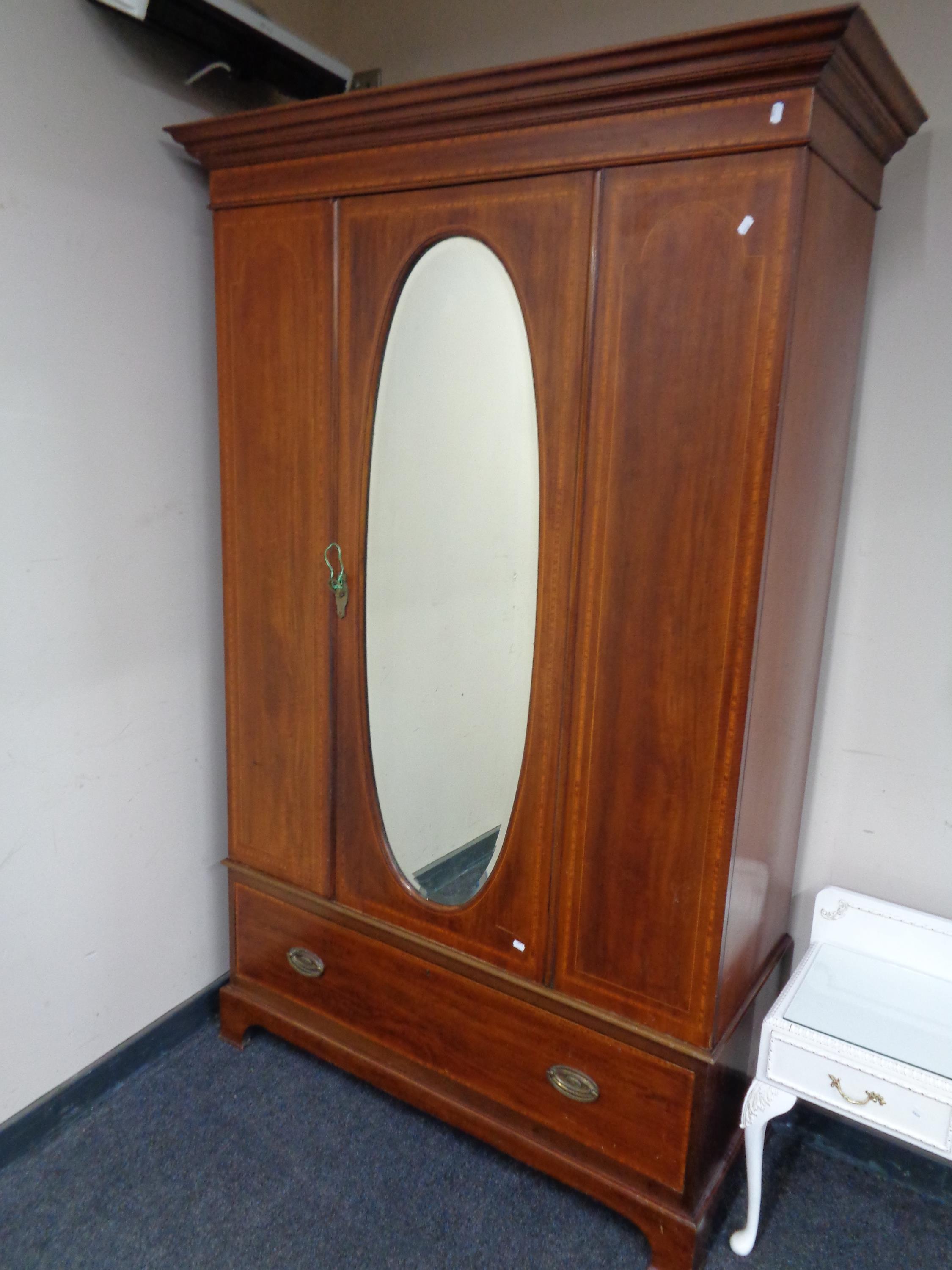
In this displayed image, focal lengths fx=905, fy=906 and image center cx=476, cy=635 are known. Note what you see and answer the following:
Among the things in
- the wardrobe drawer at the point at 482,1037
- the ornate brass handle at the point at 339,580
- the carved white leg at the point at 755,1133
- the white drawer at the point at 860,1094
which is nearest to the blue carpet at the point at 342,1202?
the carved white leg at the point at 755,1133

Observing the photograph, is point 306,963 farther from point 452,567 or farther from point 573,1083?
point 452,567

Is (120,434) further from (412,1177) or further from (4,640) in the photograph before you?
(412,1177)

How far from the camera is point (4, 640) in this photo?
4.65ft

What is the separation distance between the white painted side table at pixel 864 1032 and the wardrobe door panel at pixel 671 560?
155mm

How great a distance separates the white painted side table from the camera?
1.23 meters

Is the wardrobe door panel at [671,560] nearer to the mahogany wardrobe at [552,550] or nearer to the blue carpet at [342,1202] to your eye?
the mahogany wardrobe at [552,550]

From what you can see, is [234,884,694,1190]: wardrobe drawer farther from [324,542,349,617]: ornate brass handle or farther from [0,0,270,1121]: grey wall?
[324,542,349,617]: ornate brass handle

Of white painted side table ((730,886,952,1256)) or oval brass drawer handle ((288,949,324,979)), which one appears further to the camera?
oval brass drawer handle ((288,949,324,979))

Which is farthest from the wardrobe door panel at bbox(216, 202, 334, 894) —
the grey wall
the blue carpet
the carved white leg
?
the carved white leg

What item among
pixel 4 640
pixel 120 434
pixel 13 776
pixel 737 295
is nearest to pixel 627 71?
pixel 737 295

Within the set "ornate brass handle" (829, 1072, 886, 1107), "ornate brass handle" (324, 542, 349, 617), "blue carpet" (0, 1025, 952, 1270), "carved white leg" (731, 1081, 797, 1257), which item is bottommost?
"blue carpet" (0, 1025, 952, 1270)

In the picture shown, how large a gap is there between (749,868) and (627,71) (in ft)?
3.51

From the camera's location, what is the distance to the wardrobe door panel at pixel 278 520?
1.47m

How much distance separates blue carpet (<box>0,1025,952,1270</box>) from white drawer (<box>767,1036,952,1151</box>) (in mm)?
324
